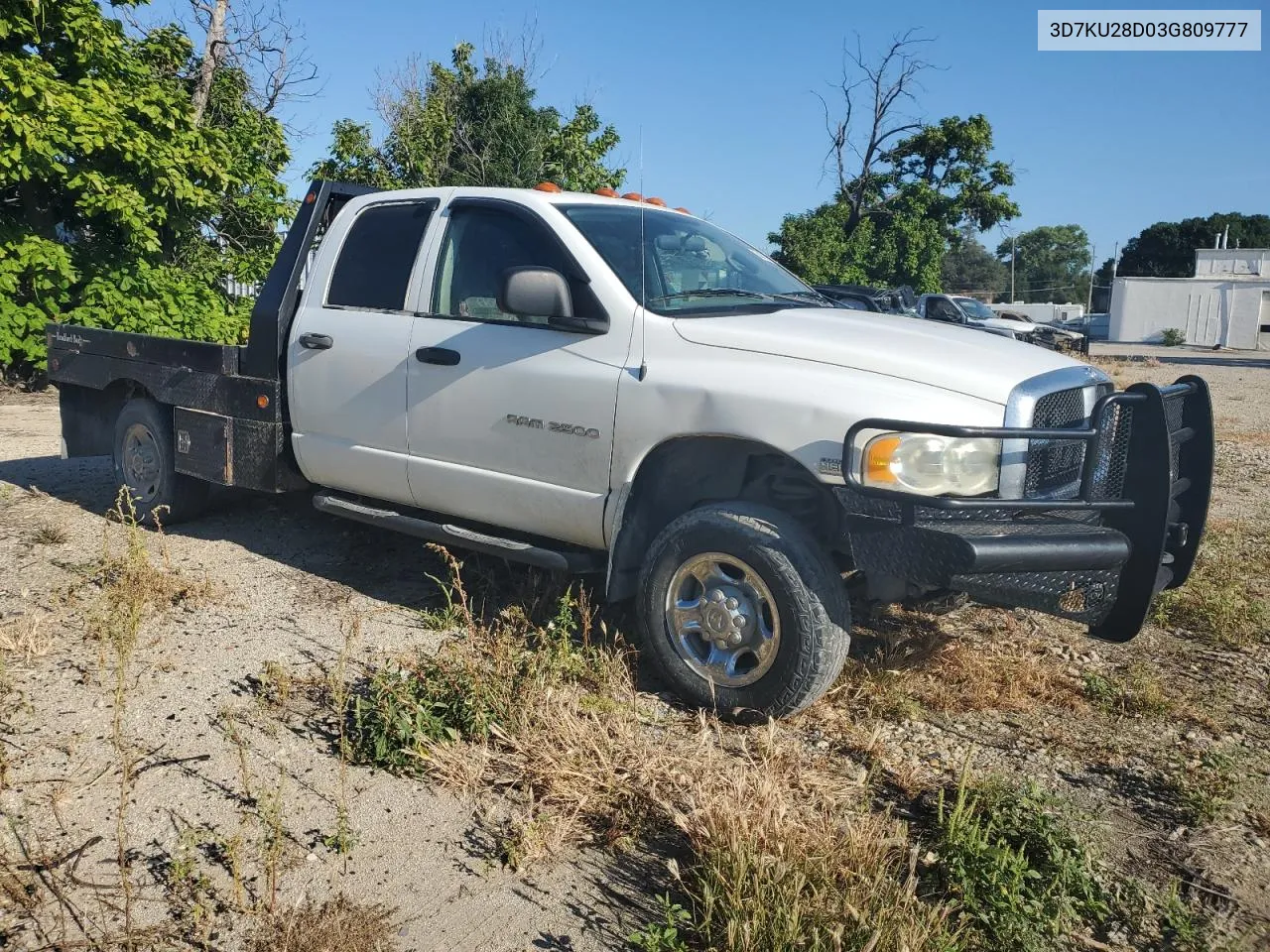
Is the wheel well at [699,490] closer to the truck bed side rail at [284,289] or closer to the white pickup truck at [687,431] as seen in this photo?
the white pickup truck at [687,431]

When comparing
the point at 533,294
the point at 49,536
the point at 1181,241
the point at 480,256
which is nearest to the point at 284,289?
the point at 480,256

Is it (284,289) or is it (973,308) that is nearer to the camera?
(284,289)

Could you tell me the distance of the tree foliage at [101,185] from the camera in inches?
449

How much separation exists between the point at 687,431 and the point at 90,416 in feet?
15.5

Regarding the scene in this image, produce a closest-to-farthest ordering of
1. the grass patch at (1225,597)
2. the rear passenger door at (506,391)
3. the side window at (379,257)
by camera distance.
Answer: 1. the rear passenger door at (506,391)
2. the grass patch at (1225,597)
3. the side window at (379,257)

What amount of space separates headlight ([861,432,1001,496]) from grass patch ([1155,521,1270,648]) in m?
2.15

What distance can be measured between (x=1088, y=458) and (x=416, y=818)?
2530 mm

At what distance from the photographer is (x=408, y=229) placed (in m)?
5.23

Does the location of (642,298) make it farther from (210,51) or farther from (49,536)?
(210,51)

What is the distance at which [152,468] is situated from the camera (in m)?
6.51

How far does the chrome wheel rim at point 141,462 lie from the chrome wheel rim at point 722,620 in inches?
152

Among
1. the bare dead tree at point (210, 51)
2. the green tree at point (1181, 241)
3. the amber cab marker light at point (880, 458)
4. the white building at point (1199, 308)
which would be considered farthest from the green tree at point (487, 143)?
the green tree at point (1181, 241)

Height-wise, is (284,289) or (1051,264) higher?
(1051,264)

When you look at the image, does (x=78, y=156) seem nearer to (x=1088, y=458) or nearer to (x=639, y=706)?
(x=639, y=706)
